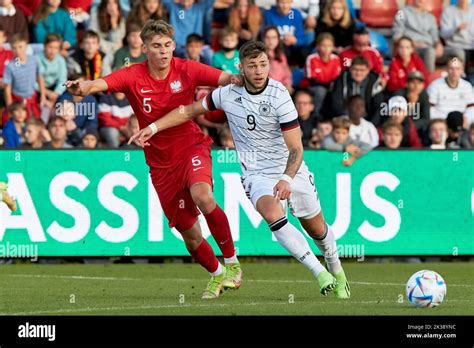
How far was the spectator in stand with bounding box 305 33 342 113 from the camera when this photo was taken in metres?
17.9

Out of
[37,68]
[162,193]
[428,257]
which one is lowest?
[428,257]

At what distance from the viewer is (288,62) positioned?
60.5ft

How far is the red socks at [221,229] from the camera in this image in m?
11.9

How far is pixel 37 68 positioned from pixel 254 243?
4.19 meters

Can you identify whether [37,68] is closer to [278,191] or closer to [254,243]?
[254,243]

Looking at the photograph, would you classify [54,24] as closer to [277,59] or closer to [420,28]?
[277,59]

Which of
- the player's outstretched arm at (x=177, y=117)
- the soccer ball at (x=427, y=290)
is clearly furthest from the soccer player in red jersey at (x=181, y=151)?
the soccer ball at (x=427, y=290)

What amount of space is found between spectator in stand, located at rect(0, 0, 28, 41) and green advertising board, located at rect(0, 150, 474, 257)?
8.91 feet

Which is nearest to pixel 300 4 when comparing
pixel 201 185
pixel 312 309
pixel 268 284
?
pixel 268 284

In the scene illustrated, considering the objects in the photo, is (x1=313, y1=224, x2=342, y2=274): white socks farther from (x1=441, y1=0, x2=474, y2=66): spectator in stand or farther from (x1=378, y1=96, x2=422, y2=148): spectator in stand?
(x1=441, y1=0, x2=474, y2=66): spectator in stand

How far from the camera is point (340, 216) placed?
1630 cm

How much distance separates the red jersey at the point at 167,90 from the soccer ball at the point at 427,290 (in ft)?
8.88

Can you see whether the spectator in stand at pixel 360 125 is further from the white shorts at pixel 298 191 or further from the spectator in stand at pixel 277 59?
the white shorts at pixel 298 191

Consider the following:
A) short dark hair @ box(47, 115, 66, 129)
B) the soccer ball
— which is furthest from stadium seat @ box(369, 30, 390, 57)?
the soccer ball
